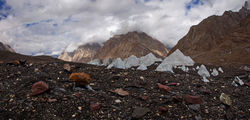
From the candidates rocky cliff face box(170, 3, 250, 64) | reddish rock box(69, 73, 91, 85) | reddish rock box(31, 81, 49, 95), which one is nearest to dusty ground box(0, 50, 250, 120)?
reddish rock box(31, 81, 49, 95)

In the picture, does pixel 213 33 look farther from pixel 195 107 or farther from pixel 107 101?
pixel 107 101

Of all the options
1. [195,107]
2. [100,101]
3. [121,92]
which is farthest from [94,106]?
[195,107]

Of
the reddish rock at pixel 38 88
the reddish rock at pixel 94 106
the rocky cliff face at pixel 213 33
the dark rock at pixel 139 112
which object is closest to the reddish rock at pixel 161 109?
the dark rock at pixel 139 112

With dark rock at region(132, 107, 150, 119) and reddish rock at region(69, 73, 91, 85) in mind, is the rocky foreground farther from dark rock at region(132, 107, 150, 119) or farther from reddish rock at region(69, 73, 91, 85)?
reddish rock at region(69, 73, 91, 85)

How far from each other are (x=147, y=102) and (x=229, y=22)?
96.3m

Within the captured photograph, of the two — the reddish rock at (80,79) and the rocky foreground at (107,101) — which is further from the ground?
the reddish rock at (80,79)

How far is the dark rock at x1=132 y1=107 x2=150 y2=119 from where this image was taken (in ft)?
12.0

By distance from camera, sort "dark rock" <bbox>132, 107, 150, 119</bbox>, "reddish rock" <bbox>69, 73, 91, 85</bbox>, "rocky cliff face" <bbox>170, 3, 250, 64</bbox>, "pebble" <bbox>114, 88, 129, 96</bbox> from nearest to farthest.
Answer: "dark rock" <bbox>132, 107, 150, 119</bbox>, "pebble" <bbox>114, 88, 129, 96</bbox>, "reddish rock" <bbox>69, 73, 91, 85</bbox>, "rocky cliff face" <bbox>170, 3, 250, 64</bbox>

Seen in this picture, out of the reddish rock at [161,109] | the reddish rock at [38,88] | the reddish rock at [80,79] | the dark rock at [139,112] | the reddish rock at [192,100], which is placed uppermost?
the reddish rock at [80,79]

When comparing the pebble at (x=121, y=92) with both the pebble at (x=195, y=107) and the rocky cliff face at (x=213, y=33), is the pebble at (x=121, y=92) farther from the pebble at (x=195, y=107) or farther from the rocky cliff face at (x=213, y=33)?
the rocky cliff face at (x=213, y=33)

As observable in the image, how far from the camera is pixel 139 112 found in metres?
3.77

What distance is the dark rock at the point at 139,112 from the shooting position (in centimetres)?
365

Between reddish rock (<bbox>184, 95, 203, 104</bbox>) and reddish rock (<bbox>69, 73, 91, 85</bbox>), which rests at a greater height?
reddish rock (<bbox>69, 73, 91, 85</bbox>)

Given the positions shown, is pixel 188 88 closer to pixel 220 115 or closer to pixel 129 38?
pixel 220 115
